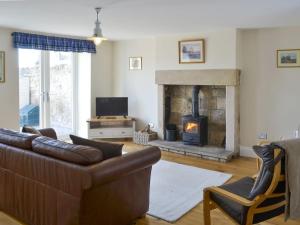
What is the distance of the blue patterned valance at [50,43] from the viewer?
550cm

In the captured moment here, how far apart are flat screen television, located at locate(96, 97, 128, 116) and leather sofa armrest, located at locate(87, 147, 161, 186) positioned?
3970mm

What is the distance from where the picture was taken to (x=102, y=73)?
7133 mm

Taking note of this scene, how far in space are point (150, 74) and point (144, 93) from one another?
0.45 metres

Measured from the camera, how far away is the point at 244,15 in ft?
13.7

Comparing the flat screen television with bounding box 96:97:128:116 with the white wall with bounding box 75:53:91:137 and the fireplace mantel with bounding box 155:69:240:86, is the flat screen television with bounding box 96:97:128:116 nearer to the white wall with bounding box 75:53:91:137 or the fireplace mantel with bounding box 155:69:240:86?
the white wall with bounding box 75:53:91:137

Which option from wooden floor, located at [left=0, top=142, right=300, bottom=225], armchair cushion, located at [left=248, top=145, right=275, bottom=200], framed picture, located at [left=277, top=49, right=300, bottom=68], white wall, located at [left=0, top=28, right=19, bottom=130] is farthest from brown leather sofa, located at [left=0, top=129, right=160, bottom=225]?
framed picture, located at [left=277, top=49, right=300, bottom=68]

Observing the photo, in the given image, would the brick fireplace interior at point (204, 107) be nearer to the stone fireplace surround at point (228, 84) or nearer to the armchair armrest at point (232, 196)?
the stone fireplace surround at point (228, 84)

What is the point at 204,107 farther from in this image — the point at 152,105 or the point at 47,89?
the point at 47,89

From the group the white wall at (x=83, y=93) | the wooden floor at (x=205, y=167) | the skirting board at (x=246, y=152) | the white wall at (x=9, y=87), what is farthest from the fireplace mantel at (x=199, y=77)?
the white wall at (x=9, y=87)

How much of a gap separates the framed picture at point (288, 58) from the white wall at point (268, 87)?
0.22 feet

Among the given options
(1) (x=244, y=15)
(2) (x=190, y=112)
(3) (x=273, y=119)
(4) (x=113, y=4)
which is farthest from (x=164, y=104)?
(4) (x=113, y=4)

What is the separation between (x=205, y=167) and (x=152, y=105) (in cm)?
226

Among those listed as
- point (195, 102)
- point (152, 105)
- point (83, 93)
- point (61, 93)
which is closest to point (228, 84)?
point (195, 102)

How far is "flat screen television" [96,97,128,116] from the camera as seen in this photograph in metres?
6.75
